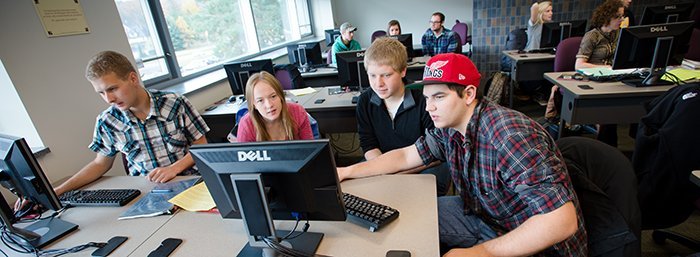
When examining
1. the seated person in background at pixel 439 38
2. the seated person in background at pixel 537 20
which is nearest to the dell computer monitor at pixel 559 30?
the seated person in background at pixel 537 20

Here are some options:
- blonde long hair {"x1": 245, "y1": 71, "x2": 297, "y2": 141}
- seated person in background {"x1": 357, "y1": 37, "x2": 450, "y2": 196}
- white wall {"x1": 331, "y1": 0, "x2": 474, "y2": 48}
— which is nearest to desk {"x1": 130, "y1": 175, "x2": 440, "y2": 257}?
seated person in background {"x1": 357, "y1": 37, "x2": 450, "y2": 196}

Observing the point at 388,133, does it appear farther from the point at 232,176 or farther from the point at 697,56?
the point at 697,56

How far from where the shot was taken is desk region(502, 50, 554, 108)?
3709 mm

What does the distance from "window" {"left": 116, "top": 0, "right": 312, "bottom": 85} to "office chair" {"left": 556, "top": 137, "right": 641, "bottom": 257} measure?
3349 millimetres

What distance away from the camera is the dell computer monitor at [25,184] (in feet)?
3.65

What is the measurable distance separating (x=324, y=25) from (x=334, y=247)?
23.6ft

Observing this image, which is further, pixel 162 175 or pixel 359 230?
pixel 162 175

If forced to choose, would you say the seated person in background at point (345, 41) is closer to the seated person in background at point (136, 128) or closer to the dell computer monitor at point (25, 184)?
the seated person in background at point (136, 128)

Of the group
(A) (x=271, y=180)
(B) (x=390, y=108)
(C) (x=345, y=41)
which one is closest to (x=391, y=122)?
(B) (x=390, y=108)

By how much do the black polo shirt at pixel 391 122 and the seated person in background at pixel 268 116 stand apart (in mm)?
356

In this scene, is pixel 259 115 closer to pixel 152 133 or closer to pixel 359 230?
pixel 152 133

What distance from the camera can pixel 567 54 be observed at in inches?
124

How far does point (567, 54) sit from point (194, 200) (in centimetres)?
334

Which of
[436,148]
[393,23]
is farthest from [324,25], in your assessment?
[436,148]
